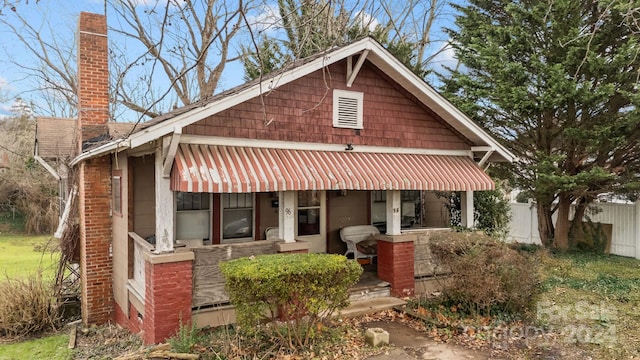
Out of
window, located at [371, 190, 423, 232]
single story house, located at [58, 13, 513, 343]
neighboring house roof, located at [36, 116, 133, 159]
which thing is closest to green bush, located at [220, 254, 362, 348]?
single story house, located at [58, 13, 513, 343]

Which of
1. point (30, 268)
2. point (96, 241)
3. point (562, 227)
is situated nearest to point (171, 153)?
point (96, 241)

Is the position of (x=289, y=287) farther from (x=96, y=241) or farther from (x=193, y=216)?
(x=96, y=241)

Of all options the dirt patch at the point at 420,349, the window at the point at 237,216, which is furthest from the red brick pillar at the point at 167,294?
the dirt patch at the point at 420,349

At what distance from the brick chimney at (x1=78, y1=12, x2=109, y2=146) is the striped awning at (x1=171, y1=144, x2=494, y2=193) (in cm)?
406

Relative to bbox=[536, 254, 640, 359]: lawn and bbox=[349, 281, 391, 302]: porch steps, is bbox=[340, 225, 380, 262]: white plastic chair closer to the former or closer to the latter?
bbox=[349, 281, 391, 302]: porch steps

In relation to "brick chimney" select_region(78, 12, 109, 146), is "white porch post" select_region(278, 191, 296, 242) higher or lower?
lower

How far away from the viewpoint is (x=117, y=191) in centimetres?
891

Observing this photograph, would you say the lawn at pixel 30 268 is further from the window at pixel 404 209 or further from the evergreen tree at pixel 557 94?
the evergreen tree at pixel 557 94

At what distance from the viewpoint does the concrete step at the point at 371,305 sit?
816 centimetres

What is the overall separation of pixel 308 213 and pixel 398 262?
9.40 ft

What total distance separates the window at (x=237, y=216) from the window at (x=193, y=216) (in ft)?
1.29

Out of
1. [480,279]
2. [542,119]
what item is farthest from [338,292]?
[542,119]

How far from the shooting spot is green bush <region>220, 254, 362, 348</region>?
18.0ft

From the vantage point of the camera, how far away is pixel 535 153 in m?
13.6
